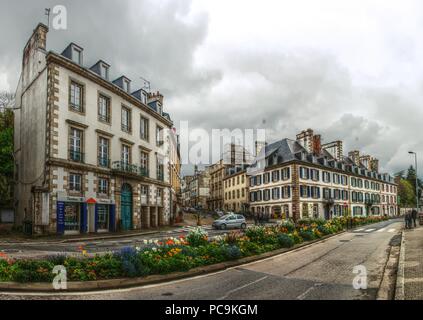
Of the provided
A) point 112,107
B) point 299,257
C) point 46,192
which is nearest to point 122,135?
point 112,107

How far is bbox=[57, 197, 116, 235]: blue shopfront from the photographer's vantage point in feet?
73.6

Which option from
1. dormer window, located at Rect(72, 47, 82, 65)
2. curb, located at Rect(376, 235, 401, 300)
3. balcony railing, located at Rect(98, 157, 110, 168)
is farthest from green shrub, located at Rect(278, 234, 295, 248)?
dormer window, located at Rect(72, 47, 82, 65)

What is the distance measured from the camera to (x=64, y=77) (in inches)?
936

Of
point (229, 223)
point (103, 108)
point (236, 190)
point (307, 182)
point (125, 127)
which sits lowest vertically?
point (229, 223)

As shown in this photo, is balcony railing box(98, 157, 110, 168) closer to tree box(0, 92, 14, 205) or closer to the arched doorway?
the arched doorway

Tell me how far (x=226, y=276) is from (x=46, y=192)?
17.3m

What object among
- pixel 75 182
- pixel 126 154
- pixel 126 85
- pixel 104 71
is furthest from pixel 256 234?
pixel 126 85

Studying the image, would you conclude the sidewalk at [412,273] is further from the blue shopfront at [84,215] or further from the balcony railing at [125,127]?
the balcony railing at [125,127]

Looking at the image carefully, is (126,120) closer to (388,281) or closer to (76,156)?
(76,156)

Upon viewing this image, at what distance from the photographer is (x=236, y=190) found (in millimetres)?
61906

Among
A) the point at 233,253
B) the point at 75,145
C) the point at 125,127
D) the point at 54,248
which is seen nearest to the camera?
the point at 233,253

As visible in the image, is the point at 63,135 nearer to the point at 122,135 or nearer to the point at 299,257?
A: the point at 122,135

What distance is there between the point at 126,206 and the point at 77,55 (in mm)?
13227
